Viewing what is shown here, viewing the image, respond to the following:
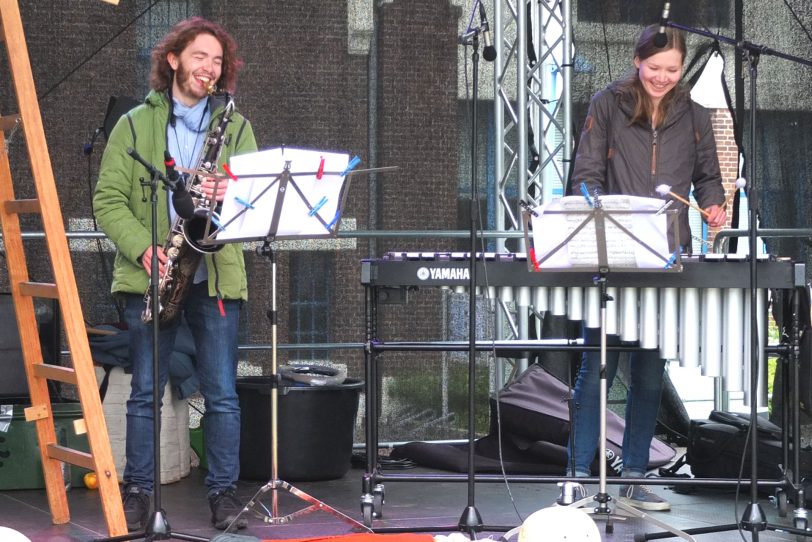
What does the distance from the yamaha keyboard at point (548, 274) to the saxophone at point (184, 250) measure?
0.60 meters

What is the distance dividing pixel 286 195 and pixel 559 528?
1731 millimetres

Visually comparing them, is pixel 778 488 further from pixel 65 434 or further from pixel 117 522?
pixel 65 434

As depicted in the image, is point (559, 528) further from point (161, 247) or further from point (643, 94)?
point (643, 94)

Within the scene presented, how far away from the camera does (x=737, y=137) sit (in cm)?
609

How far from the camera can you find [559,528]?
2346mm

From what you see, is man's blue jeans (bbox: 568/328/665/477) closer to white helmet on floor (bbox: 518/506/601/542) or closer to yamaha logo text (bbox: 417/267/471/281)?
yamaha logo text (bbox: 417/267/471/281)

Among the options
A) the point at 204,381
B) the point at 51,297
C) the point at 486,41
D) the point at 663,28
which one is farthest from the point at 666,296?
the point at 51,297

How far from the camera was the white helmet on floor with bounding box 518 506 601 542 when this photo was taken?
91.6 inches

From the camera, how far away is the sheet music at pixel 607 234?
3.59m

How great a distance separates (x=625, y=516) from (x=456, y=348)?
3.03 feet

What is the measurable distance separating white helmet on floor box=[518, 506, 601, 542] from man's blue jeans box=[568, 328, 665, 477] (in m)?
1.96

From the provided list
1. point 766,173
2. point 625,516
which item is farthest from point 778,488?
point 766,173

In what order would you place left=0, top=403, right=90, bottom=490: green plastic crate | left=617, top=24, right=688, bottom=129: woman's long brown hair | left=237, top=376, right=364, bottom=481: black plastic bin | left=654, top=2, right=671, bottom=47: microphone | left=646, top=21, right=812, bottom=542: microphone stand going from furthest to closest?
left=237, top=376, right=364, bottom=481: black plastic bin < left=0, top=403, right=90, bottom=490: green plastic crate < left=617, top=24, right=688, bottom=129: woman's long brown hair < left=646, top=21, right=812, bottom=542: microphone stand < left=654, top=2, right=671, bottom=47: microphone

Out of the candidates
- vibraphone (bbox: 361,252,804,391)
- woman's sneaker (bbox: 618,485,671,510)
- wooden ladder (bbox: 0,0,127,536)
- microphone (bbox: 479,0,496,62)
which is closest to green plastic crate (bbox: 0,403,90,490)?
wooden ladder (bbox: 0,0,127,536)
